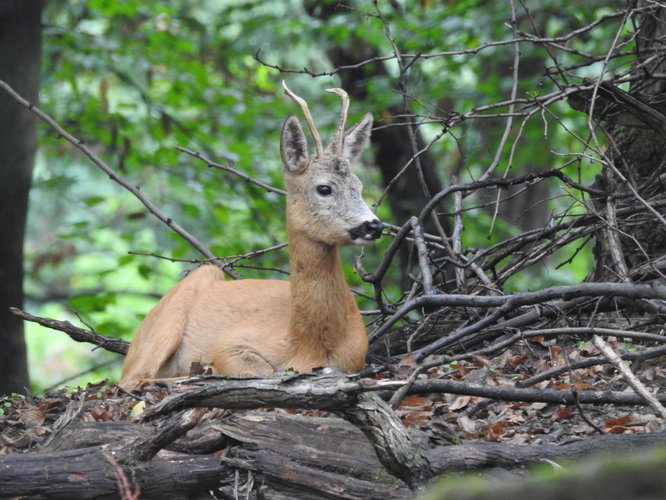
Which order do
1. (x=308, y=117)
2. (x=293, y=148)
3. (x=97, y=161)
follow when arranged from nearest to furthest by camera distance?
(x=308, y=117) → (x=293, y=148) → (x=97, y=161)

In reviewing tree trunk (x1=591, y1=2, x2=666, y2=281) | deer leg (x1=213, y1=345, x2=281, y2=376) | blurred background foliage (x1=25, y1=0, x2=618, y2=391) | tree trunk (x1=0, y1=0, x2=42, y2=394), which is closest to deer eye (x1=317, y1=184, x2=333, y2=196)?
deer leg (x1=213, y1=345, x2=281, y2=376)

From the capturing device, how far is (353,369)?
5.71m

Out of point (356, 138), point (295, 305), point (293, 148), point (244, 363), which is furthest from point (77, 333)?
point (356, 138)

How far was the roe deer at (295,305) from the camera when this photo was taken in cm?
589

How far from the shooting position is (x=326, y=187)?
248 inches

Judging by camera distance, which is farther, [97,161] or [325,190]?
[97,161]

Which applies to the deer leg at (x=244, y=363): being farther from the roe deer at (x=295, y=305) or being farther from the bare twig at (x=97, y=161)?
the bare twig at (x=97, y=161)

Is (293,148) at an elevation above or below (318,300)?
above

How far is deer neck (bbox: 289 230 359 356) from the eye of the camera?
19.2 feet

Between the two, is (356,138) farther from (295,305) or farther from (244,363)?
(244,363)

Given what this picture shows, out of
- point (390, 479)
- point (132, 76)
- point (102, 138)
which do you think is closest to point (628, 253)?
point (390, 479)

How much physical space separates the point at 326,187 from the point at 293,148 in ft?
1.41

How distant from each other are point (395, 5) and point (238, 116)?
2465mm

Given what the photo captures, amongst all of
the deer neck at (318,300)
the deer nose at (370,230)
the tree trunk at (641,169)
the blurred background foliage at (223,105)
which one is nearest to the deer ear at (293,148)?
the deer neck at (318,300)
